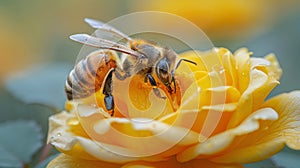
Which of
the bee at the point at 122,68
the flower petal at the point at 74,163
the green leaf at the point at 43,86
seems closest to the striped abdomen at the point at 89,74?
the bee at the point at 122,68

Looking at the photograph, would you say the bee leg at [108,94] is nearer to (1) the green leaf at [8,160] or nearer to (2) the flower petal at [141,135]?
(2) the flower petal at [141,135]

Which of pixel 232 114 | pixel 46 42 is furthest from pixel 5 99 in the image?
pixel 46 42

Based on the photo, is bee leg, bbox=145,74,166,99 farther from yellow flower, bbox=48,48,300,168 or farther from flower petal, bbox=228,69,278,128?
flower petal, bbox=228,69,278,128

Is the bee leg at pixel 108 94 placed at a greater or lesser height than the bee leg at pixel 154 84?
lesser

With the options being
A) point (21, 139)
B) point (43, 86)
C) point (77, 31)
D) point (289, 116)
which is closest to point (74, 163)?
point (21, 139)

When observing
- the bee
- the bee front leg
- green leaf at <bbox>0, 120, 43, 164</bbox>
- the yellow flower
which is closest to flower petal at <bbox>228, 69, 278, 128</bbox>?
the yellow flower

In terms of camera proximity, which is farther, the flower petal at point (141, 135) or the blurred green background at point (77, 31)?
the blurred green background at point (77, 31)

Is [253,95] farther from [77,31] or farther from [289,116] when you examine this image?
[77,31]
